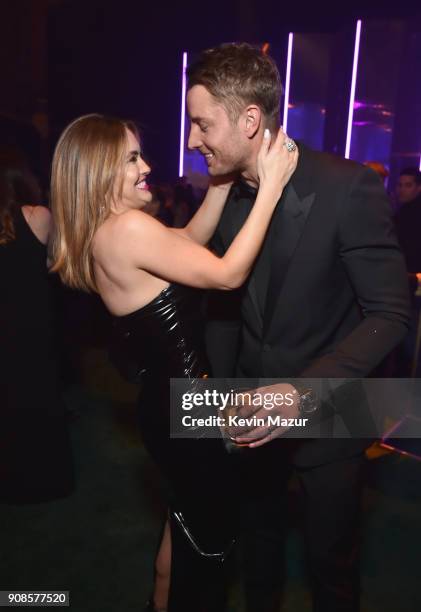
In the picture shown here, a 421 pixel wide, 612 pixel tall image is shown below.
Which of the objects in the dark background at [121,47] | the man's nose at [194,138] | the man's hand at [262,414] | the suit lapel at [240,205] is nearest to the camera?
the man's hand at [262,414]

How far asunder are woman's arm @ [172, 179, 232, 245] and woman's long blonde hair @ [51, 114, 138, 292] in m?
0.32

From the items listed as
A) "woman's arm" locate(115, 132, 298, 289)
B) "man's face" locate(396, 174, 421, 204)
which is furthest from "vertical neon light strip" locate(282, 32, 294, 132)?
"woman's arm" locate(115, 132, 298, 289)

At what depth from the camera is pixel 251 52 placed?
1.53 m

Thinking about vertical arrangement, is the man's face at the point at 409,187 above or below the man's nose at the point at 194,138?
below

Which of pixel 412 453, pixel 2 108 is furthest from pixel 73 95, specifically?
pixel 412 453

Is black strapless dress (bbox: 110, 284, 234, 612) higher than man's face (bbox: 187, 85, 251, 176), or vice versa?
man's face (bbox: 187, 85, 251, 176)

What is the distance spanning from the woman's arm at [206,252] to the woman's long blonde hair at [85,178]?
15 cm

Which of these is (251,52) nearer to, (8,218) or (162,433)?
(162,433)

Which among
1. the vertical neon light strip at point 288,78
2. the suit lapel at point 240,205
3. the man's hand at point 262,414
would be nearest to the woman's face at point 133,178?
the suit lapel at point 240,205

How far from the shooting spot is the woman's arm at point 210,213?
184 centimetres

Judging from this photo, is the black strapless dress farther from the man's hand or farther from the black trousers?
the man's hand

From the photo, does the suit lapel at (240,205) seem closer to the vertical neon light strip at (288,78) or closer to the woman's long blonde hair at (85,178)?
the woman's long blonde hair at (85,178)

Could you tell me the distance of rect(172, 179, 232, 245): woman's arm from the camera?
184cm

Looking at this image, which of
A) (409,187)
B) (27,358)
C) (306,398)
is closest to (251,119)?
(306,398)
